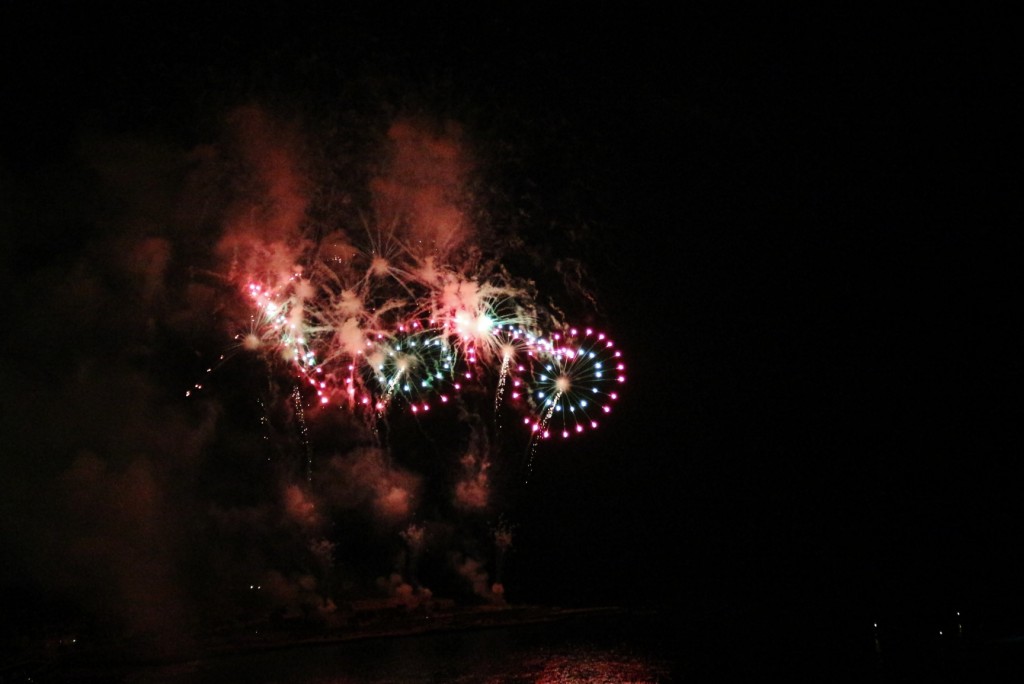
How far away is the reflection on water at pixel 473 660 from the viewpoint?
1827 cm

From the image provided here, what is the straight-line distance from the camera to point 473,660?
843 inches

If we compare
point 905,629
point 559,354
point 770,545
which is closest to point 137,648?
point 559,354

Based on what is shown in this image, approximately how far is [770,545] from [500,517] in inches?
512

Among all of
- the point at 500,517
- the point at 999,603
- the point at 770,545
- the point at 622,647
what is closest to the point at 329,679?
the point at 622,647

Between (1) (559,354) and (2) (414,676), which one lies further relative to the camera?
(2) (414,676)

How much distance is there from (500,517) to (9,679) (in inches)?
738

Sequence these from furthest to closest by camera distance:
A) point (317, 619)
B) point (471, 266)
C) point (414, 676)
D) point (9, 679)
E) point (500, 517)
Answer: point (500, 517), point (317, 619), point (9, 679), point (414, 676), point (471, 266)

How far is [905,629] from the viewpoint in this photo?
20984 mm

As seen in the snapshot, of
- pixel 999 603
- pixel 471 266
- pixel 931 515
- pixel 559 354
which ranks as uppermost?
pixel 471 266

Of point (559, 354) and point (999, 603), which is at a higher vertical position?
point (559, 354)

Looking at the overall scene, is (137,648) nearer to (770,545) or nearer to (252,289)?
(252,289)

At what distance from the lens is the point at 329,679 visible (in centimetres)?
1967

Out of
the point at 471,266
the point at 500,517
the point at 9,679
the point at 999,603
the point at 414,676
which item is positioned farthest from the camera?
the point at 500,517

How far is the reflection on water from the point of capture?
18.3m
